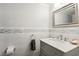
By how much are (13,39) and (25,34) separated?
0.55ft

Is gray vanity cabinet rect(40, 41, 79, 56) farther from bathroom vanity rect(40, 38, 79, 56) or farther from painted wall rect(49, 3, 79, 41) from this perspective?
painted wall rect(49, 3, 79, 41)

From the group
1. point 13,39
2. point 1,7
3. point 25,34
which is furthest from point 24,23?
point 1,7

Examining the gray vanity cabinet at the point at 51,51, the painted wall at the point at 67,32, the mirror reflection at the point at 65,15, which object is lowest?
the gray vanity cabinet at the point at 51,51

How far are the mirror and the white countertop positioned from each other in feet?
0.73

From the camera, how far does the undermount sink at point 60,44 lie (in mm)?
1050

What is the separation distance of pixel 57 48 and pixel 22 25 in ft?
1.72

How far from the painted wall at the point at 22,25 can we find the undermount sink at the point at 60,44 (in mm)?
78

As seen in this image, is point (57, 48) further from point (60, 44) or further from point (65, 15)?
point (65, 15)

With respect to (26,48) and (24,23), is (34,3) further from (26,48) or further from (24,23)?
(26,48)

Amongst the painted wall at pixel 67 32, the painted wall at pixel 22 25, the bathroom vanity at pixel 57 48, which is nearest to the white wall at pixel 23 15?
the painted wall at pixel 22 25

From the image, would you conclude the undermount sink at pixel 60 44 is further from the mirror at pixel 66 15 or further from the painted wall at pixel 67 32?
the mirror at pixel 66 15

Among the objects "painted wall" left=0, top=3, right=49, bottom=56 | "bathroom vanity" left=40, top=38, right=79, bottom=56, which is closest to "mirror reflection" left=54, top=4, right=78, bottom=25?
"painted wall" left=0, top=3, right=49, bottom=56

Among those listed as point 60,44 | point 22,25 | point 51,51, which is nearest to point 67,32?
point 60,44

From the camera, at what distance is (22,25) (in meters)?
1.14
